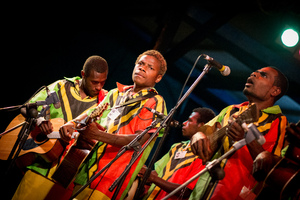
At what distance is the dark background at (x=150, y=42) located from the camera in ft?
17.4

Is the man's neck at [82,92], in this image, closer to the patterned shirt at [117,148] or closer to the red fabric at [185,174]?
the patterned shirt at [117,148]

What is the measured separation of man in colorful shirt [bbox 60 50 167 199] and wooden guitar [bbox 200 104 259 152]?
0.54 meters

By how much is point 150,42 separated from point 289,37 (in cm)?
296

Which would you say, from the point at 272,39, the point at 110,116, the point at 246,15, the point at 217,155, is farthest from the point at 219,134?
the point at 246,15

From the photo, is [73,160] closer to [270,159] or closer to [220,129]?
[220,129]

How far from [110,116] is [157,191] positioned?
1.43 m

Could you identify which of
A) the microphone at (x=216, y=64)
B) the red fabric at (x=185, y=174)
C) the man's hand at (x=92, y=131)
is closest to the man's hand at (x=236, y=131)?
the microphone at (x=216, y=64)

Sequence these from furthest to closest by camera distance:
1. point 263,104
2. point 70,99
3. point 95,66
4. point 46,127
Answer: point 95,66
point 70,99
point 46,127
point 263,104

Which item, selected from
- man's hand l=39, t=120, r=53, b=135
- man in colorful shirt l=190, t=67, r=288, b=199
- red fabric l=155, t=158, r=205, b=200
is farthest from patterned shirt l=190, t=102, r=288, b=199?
man's hand l=39, t=120, r=53, b=135

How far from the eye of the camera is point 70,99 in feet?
12.9

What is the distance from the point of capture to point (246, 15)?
608 centimetres

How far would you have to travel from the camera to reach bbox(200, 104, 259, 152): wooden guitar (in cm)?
216

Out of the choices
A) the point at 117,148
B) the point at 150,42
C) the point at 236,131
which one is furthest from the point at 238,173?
the point at 150,42

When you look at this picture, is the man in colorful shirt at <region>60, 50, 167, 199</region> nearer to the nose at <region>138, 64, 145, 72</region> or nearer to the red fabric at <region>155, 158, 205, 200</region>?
the nose at <region>138, 64, 145, 72</region>
